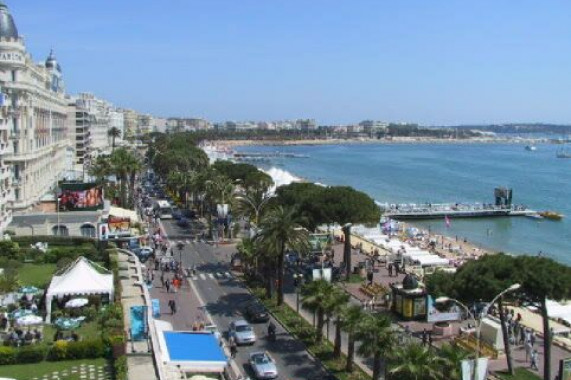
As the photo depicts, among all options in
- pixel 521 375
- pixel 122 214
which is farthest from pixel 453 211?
pixel 521 375

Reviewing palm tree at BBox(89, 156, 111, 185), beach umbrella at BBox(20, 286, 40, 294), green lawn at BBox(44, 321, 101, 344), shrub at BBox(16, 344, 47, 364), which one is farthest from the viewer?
palm tree at BBox(89, 156, 111, 185)

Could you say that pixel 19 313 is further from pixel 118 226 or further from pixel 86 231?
pixel 86 231

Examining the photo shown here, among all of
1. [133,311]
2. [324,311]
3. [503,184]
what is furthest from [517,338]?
[503,184]

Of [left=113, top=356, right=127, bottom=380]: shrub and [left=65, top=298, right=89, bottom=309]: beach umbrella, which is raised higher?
[left=65, top=298, right=89, bottom=309]: beach umbrella

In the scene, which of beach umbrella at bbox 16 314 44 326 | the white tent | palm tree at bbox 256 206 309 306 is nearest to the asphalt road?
palm tree at bbox 256 206 309 306

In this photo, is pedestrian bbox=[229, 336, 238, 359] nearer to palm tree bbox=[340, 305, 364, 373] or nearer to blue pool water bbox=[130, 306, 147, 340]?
blue pool water bbox=[130, 306, 147, 340]

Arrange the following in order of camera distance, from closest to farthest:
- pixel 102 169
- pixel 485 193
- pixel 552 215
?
pixel 102 169, pixel 552 215, pixel 485 193

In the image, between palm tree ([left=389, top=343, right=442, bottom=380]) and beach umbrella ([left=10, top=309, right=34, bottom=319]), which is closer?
palm tree ([left=389, top=343, right=442, bottom=380])
